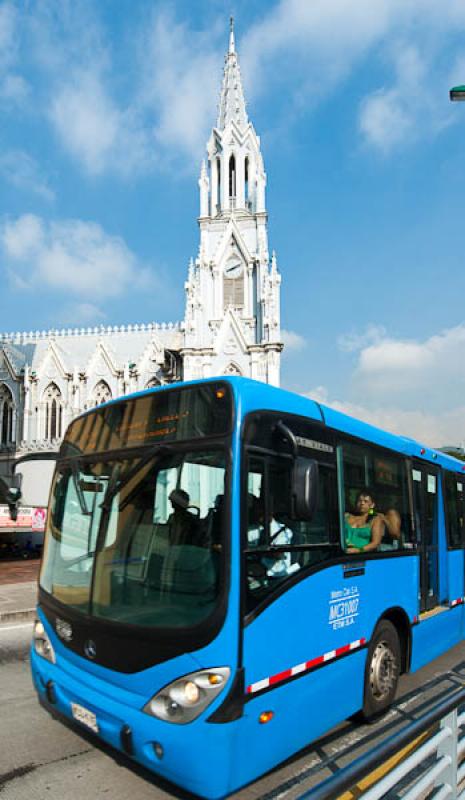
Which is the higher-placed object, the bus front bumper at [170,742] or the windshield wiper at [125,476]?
the windshield wiper at [125,476]

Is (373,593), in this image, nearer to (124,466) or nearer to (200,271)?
(124,466)

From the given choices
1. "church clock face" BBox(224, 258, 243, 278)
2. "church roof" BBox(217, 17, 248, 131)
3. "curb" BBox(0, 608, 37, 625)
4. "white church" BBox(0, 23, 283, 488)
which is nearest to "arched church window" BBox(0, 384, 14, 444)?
"white church" BBox(0, 23, 283, 488)

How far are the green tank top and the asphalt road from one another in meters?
1.75

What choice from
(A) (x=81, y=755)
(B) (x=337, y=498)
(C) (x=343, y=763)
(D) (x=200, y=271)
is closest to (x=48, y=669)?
(A) (x=81, y=755)

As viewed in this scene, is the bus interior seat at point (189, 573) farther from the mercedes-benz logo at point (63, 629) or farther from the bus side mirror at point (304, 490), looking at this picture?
the mercedes-benz logo at point (63, 629)

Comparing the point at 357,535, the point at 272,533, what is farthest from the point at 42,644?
the point at 357,535

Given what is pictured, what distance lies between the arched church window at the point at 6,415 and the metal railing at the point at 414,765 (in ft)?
146

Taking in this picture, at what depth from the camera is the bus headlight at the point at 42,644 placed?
4660 millimetres

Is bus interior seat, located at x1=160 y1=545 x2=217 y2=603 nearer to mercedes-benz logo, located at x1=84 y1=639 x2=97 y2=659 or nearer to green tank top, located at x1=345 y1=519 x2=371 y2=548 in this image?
mercedes-benz logo, located at x1=84 y1=639 x2=97 y2=659

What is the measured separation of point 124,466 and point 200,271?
36369mm

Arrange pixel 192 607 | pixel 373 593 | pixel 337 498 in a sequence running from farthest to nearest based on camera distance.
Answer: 1. pixel 373 593
2. pixel 337 498
3. pixel 192 607

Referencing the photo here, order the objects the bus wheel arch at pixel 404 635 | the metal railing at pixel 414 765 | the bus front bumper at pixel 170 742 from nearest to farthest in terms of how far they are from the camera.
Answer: the metal railing at pixel 414 765, the bus front bumper at pixel 170 742, the bus wheel arch at pixel 404 635

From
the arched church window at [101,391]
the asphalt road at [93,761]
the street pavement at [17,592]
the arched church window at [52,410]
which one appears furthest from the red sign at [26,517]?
the arched church window at [52,410]

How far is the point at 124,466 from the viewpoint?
4.46m
